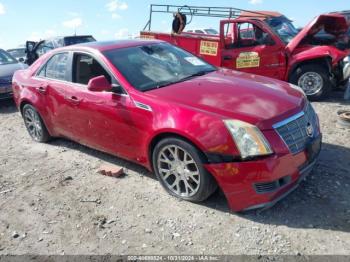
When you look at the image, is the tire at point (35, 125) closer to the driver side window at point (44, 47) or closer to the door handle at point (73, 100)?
the door handle at point (73, 100)

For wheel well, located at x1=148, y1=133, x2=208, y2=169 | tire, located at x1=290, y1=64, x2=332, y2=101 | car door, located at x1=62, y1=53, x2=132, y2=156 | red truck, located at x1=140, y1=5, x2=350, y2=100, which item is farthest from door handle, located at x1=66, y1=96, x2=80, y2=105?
tire, located at x1=290, y1=64, x2=332, y2=101

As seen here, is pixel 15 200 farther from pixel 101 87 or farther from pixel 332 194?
pixel 332 194

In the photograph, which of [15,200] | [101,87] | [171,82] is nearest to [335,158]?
[171,82]

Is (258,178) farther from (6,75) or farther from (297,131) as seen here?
(6,75)

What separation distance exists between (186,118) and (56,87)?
233 cm

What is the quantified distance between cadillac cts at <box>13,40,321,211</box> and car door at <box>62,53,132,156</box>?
12mm

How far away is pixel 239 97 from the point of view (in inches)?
147

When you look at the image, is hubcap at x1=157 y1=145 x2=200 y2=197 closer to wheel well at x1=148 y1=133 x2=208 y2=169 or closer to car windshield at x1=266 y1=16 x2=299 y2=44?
wheel well at x1=148 y1=133 x2=208 y2=169

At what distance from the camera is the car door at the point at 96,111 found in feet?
13.6

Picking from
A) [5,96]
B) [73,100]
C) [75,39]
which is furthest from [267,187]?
[75,39]

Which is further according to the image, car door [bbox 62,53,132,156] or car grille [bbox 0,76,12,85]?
car grille [bbox 0,76,12,85]

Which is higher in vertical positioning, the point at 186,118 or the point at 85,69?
the point at 85,69

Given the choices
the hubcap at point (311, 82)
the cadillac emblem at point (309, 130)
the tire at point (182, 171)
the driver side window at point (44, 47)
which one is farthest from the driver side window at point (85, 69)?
the driver side window at point (44, 47)

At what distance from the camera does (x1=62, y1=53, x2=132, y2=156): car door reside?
4.14m
